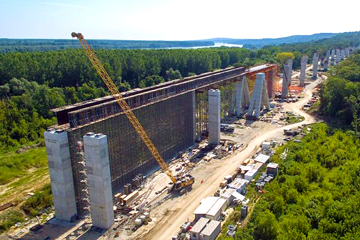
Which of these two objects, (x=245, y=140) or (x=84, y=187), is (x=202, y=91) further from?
(x=84, y=187)

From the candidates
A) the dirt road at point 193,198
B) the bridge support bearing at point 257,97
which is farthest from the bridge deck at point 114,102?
the bridge support bearing at point 257,97

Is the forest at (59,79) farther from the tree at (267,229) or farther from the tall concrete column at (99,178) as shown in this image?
the tree at (267,229)

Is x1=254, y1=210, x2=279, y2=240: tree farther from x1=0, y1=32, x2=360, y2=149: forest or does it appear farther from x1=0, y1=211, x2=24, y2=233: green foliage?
x1=0, y1=32, x2=360, y2=149: forest

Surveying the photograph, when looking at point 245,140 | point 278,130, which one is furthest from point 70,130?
point 278,130

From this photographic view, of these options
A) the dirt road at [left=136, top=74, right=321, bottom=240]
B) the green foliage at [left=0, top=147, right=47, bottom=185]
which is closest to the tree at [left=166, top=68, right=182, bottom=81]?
the dirt road at [left=136, top=74, right=321, bottom=240]

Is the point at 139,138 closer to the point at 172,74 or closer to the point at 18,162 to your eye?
the point at 18,162

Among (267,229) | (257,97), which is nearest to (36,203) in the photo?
(267,229)
